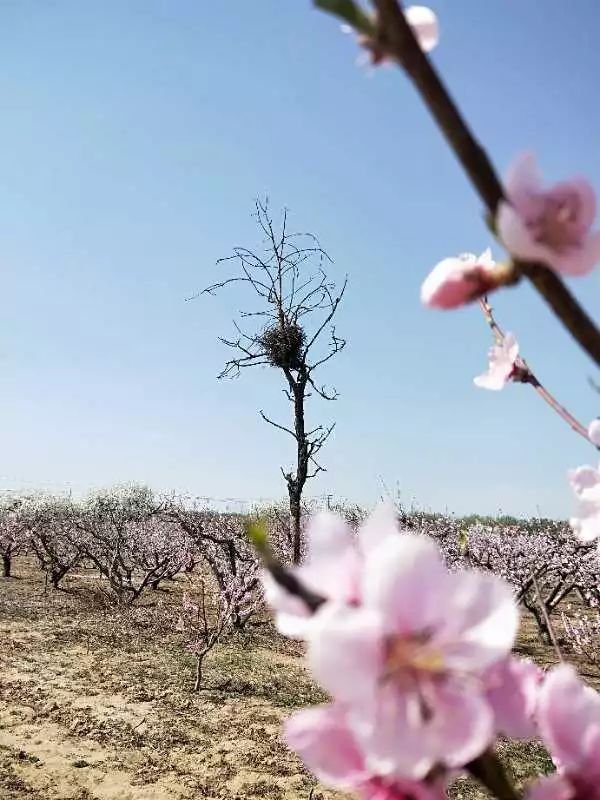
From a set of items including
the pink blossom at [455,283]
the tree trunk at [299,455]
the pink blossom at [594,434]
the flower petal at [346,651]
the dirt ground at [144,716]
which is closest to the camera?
the flower petal at [346,651]

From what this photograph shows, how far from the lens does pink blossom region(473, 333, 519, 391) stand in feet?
2.44

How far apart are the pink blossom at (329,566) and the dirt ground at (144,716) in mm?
4483

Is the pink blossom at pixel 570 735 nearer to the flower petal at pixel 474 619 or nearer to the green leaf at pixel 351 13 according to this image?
the flower petal at pixel 474 619

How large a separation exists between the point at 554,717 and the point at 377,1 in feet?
1.40

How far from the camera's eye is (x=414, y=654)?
0.36 m

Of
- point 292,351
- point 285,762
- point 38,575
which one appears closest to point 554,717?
point 285,762

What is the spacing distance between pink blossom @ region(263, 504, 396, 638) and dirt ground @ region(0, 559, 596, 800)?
448 centimetres

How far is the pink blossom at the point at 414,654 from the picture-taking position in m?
0.33

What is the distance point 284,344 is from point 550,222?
28.5ft

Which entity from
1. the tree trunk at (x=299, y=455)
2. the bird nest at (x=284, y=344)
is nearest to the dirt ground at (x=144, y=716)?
the tree trunk at (x=299, y=455)

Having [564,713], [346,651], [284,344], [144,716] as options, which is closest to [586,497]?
[564,713]

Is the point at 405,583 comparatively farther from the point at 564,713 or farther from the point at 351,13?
the point at 351,13

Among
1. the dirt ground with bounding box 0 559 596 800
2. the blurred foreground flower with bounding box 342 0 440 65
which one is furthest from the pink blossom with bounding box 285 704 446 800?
the dirt ground with bounding box 0 559 596 800

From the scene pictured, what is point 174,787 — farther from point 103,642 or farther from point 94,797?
point 103,642
